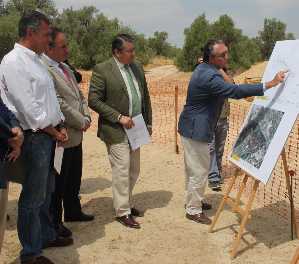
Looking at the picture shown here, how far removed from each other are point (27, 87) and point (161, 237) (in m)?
2.19

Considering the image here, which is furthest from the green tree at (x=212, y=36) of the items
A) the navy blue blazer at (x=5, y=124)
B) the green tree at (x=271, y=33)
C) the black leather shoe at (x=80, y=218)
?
the navy blue blazer at (x=5, y=124)

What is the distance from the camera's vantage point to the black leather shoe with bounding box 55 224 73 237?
4.76m

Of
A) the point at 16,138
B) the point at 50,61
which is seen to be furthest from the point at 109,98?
the point at 16,138

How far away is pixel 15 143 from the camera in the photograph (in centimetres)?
346

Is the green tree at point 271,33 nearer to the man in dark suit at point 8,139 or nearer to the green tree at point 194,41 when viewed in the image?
the green tree at point 194,41

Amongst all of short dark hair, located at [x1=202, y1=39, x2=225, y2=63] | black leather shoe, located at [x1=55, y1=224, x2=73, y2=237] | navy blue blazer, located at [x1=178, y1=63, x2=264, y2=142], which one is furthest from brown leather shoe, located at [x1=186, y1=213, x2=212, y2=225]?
short dark hair, located at [x1=202, y1=39, x2=225, y2=63]

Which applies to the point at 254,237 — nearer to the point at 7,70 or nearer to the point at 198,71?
the point at 198,71

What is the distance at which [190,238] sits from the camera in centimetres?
484

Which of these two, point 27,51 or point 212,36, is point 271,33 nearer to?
point 212,36

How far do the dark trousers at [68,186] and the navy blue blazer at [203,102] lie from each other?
118cm

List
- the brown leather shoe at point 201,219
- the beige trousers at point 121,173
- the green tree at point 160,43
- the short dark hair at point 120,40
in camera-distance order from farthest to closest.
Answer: the green tree at point 160,43 → the brown leather shoe at point 201,219 → the beige trousers at point 121,173 → the short dark hair at point 120,40

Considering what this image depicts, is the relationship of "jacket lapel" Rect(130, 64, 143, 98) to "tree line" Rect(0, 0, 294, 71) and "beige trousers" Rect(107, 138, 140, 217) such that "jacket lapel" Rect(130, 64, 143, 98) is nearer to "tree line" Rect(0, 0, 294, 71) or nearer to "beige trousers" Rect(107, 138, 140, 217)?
"beige trousers" Rect(107, 138, 140, 217)

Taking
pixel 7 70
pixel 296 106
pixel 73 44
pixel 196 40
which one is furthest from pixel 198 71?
pixel 73 44

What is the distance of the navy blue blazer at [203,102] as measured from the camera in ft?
15.4
